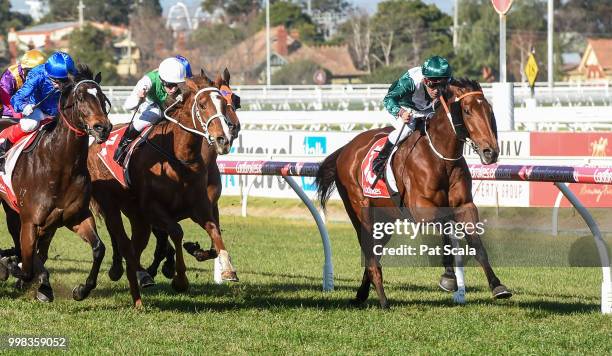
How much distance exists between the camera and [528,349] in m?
6.43

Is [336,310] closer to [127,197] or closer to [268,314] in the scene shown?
[268,314]

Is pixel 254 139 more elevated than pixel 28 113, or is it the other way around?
pixel 28 113

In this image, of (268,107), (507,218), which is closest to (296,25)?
(268,107)

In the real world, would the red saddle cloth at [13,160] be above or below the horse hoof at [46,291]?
above

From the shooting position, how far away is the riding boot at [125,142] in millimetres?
8469

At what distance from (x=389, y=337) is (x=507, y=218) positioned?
217 inches

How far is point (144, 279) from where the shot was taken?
8.89m

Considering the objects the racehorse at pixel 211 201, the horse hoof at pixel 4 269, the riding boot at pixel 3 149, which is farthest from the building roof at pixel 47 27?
the riding boot at pixel 3 149

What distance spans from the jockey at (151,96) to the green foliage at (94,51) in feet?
178

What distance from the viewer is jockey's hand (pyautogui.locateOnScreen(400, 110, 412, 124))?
8133 mm

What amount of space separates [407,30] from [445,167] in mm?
72264

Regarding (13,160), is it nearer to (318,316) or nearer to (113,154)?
(113,154)

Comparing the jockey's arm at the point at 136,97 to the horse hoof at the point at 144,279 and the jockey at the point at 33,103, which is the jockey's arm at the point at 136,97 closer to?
the jockey at the point at 33,103

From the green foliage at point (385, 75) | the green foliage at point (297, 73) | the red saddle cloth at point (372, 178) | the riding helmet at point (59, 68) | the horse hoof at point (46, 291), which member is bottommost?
the green foliage at point (297, 73)
